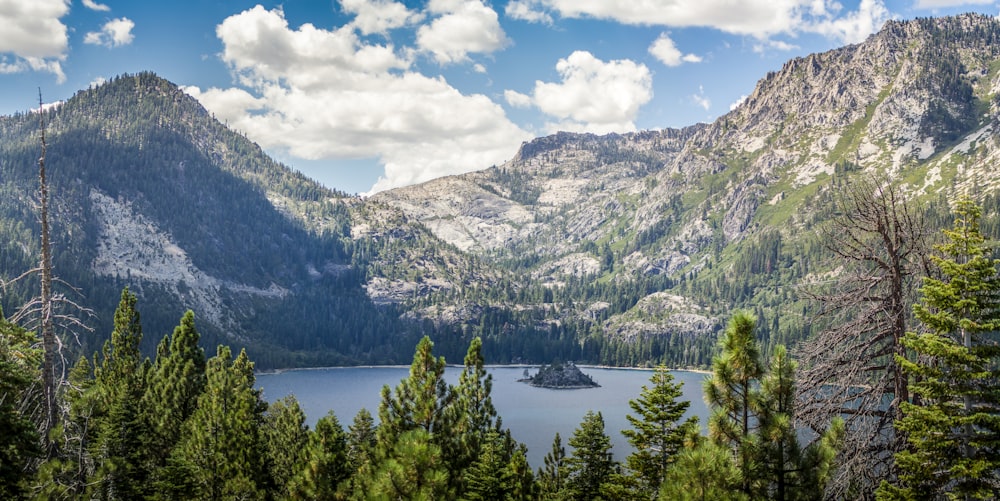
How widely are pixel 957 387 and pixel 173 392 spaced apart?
52208mm

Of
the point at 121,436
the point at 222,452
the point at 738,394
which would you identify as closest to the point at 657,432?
the point at 738,394

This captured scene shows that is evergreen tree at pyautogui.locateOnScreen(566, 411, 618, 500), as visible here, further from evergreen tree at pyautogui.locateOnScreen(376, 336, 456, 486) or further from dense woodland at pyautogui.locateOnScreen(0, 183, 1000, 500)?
dense woodland at pyautogui.locateOnScreen(0, 183, 1000, 500)

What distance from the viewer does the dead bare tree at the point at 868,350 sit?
20875mm

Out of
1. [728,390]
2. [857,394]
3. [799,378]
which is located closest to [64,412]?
[728,390]

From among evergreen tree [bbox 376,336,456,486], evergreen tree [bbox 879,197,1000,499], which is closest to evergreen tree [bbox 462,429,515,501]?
evergreen tree [bbox 376,336,456,486]

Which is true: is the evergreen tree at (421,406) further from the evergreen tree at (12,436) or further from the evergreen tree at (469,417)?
the evergreen tree at (12,436)

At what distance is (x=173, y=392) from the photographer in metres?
52.9

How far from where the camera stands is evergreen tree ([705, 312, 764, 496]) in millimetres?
18828

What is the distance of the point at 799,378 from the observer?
22.2 meters

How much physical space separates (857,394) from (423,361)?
22.8 metres

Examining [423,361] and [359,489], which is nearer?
[359,489]

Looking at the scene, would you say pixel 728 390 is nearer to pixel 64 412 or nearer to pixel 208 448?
pixel 64 412

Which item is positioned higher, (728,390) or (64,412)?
(728,390)

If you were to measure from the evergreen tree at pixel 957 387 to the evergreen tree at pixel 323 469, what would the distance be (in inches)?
986
